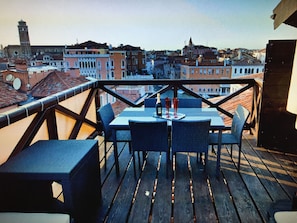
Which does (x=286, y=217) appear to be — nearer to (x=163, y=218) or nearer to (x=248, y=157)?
(x=163, y=218)

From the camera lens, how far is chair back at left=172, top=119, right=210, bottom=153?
2.18m

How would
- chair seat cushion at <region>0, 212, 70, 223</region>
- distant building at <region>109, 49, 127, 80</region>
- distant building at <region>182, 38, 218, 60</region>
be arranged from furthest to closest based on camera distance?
distant building at <region>109, 49, 127, 80</region>, distant building at <region>182, 38, 218, 60</region>, chair seat cushion at <region>0, 212, 70, 223</region>

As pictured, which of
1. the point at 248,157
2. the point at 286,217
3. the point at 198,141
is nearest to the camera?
the point at 286,217

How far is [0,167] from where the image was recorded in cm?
159

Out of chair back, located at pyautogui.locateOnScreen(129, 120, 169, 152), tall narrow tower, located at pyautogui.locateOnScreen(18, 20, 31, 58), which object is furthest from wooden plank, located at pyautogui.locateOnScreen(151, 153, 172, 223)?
tall narrow tower, located at pyautogui.locateOnScreen(18, 20, 31, 58)

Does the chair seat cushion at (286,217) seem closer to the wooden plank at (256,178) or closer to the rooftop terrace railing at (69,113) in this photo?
the wooden plank at (256,178)

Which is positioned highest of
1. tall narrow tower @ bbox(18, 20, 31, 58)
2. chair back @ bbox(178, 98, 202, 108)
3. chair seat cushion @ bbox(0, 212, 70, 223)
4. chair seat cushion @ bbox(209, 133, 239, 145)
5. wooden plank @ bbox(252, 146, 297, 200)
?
tall narrow tower @ bbox(18, 20, 31, 58)

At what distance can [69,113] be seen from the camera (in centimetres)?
321

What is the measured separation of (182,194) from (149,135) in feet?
2.27

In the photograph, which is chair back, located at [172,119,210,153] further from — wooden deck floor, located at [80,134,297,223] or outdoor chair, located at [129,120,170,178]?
wooden deck floor, located at [80,134,297,223]

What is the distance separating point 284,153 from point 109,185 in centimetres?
255

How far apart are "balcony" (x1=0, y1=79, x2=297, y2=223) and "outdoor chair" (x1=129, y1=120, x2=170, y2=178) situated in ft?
1.42

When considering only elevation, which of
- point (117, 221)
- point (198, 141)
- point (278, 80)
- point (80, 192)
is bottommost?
point (117, 221)

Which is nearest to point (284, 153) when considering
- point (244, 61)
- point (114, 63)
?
point (244, 61)
